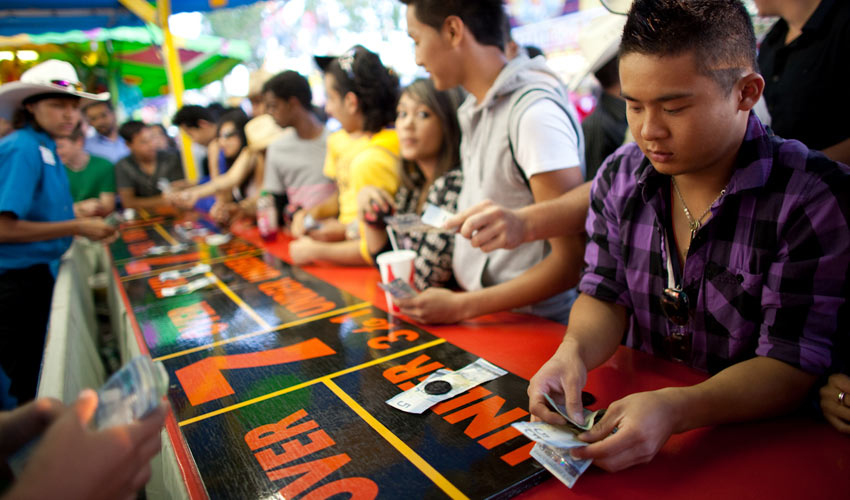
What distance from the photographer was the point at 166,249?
10.8 ft

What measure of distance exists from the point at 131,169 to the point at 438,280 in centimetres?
479

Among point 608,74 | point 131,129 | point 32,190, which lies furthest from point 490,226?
point 131,129

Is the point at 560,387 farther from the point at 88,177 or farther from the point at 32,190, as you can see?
the point at 88,177

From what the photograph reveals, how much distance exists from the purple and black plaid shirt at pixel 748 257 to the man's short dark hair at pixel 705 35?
15cm

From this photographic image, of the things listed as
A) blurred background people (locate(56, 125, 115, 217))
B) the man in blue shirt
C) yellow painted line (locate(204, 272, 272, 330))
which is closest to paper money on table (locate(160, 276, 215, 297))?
yellow painted line (locate(204, 272, 272, 330))

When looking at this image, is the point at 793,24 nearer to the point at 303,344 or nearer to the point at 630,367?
the point at 630,367

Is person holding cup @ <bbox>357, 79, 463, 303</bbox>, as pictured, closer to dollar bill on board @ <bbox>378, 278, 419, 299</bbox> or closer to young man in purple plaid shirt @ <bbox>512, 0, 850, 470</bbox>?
dollar bill on board @ <bbox>378, 278, 419, 299</bbox>

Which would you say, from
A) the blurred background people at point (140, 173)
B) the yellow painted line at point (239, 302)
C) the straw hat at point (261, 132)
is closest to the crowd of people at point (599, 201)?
the yellow painted line at point (239, 302)

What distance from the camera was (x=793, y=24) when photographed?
1864mm

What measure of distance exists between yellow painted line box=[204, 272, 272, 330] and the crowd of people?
0.39 metres

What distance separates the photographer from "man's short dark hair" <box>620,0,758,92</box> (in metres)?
1.01

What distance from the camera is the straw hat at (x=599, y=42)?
2.65 meters

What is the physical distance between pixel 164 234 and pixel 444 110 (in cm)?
261

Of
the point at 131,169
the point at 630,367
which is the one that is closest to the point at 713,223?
the point at 630,367
